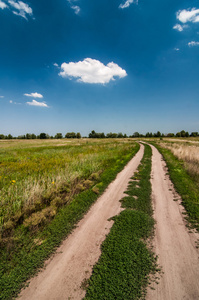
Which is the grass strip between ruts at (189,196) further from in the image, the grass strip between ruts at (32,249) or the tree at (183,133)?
the tree at (183,133)

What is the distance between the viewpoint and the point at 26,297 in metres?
2.80

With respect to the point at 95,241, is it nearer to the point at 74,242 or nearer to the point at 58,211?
the point at 74,242

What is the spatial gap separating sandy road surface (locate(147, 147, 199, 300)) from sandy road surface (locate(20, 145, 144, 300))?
1.64 m

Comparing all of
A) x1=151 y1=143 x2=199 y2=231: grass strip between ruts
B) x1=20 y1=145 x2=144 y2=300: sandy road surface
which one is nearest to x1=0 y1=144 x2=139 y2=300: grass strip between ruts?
x1=20 y1=145 x2=144 y2=300: sandy road surface

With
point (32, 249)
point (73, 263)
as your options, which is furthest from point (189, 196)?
point (32, 249)

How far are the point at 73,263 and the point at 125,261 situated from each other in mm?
1461

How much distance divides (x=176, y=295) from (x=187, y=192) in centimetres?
602

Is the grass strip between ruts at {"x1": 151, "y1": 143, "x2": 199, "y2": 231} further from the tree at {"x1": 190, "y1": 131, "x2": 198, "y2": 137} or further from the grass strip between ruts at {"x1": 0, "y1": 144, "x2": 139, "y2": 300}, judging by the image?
the tree at {"x1": 190, "y1": 131, "x2": 198, "y2": 137}

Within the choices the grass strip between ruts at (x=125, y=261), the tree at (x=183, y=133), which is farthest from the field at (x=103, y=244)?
the tree at (x=183, y=133)

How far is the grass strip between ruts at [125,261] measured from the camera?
283cm

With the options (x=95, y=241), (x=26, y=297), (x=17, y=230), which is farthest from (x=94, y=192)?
(x=26, y=297)

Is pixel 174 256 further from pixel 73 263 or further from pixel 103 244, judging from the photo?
Answer: pixel 73 263

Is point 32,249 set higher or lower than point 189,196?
lower

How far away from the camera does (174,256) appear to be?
12.1 ft
